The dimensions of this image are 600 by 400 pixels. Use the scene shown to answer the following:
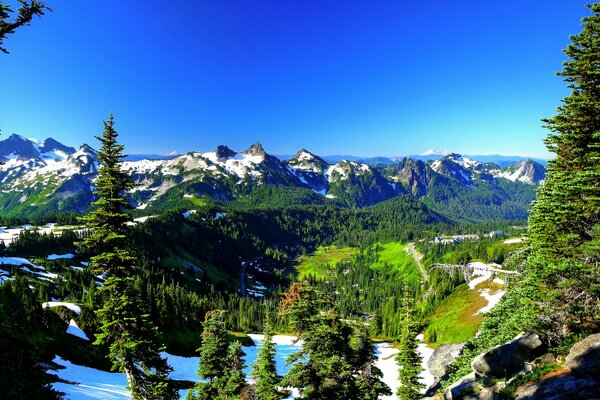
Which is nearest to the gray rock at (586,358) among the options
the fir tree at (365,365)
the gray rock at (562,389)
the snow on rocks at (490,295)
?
the gray rock at (562,389)

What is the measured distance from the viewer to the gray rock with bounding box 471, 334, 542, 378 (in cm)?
2542

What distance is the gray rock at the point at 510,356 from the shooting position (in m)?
25.4

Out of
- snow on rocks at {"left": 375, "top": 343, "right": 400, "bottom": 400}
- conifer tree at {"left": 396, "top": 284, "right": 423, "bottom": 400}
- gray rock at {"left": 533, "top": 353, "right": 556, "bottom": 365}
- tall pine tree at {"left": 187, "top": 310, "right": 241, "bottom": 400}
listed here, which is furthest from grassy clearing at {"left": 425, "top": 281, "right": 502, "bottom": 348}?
gray rock at {"left": 533, "top": 353, "right": 556, "bottom": 365}

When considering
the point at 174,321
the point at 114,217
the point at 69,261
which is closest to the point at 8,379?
the point at 114,217

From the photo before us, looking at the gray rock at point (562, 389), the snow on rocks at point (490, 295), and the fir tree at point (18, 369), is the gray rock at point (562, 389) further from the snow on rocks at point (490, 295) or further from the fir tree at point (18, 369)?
the snow on rocks at point (490, 295)

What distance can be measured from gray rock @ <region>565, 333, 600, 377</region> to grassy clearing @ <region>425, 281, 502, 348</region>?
269 ft

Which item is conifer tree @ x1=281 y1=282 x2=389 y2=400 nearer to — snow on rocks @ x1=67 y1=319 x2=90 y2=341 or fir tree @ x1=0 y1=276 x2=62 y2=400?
fir tree @ x1=0 y1=276 x2=62 y2=400

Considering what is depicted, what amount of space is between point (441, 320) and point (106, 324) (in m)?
136

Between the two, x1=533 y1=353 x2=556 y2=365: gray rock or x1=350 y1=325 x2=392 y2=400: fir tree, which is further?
x1=350 y1=325 x2=392 y2=400: fir tree

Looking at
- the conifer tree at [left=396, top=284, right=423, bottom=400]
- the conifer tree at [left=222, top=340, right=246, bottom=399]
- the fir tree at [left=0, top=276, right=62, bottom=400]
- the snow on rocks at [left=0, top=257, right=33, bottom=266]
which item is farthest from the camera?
the snow on rocks at [left=0, top=257, right=33, bottom=266]

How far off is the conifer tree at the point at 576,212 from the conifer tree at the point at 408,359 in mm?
19233

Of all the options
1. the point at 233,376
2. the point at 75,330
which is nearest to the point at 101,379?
the point at 75,330

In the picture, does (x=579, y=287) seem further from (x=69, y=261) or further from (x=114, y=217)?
(x=69, y=261)

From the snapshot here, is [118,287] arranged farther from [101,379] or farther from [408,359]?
[101,379]
